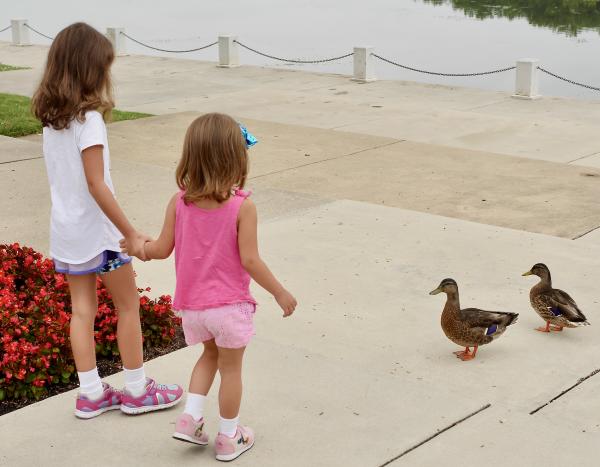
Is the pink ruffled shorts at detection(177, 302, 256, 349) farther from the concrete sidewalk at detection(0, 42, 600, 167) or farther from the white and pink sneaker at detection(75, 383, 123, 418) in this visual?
the concrete sidewalk at detection(0, 42, 600, 167)

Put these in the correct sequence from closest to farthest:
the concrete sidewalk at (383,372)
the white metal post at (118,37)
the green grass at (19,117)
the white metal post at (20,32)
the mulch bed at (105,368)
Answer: the concrete sidewalk at (383,372)
the mulch bed at (105,368)
the green grass at (19,117)
the white metal post at (118,37)
the white metal post at (20,32)

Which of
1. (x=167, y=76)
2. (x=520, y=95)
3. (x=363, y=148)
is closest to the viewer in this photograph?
(x=363, y=148)

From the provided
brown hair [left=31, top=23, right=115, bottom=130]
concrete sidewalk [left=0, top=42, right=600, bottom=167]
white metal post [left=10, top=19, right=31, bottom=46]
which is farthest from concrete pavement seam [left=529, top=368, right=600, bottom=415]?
white metal post [left=10, top=19, right=31, bottom=46]

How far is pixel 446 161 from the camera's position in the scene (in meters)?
11.0

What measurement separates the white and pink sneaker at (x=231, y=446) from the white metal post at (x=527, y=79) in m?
12.4

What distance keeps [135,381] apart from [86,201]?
92cm

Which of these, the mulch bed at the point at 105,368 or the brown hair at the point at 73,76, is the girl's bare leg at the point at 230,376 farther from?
the mulch bed at the point at 105,368

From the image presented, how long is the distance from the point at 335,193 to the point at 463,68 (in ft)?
54.8

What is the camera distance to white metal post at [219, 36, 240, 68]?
779 inches

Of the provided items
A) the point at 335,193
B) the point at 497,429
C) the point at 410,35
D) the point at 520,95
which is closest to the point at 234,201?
the point at 497,429

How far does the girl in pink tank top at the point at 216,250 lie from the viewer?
3961 millimetres

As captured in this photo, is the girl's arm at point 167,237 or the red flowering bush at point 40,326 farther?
the red flowering bush at point 40,326

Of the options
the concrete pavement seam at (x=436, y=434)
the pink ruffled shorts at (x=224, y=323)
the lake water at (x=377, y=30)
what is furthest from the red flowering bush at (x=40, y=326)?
the lake water at (x=377, y=30)

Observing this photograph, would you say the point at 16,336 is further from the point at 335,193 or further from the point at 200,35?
the point at 200,35
